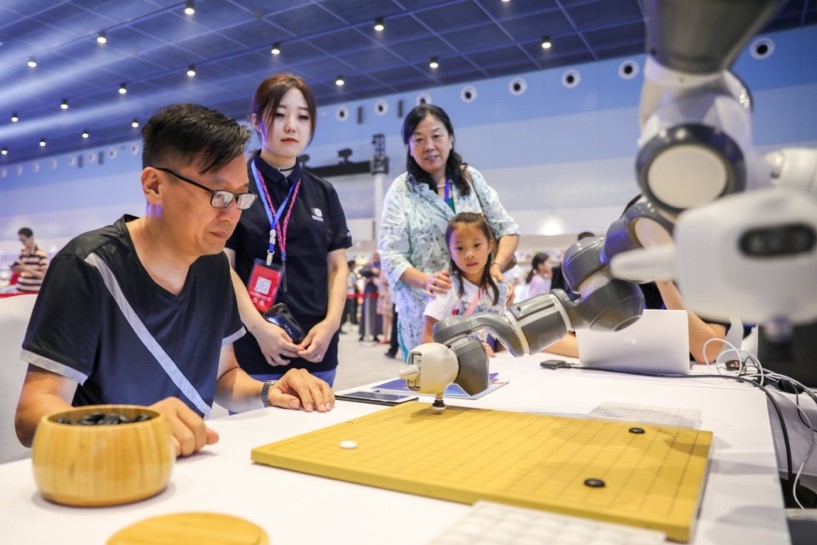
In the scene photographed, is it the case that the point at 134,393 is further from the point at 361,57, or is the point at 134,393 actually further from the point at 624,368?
the point at 361,57

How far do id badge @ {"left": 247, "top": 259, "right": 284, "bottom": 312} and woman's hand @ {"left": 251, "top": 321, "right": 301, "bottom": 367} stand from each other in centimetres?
14

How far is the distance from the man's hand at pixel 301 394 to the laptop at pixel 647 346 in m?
1.02

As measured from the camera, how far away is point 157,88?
33.0 ft

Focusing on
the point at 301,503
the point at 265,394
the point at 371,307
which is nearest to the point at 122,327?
the point at 265,394

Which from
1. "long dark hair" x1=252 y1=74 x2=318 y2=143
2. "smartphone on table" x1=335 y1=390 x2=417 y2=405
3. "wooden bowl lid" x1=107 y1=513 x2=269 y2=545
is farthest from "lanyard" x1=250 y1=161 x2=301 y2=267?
"wooden bowl lid" x1=107 y1=513 x2=269 y2=545

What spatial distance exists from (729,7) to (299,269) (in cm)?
174

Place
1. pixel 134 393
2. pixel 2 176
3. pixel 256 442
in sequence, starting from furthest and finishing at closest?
pixel 2 176, pixel 134 393, pixel 256 442

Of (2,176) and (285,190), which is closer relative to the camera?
(285,190)

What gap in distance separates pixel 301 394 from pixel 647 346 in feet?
3.74

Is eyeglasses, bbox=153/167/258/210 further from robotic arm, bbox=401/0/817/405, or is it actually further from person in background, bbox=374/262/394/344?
person in background, bbox=374/262/394/344

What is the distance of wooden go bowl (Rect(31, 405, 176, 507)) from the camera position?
2.25ft

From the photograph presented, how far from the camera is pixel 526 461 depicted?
2.79 feet

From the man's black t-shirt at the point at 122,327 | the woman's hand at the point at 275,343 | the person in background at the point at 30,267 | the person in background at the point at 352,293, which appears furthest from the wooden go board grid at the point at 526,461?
the person in background at the point at 352,293

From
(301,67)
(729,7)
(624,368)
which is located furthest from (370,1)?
(729,7)
